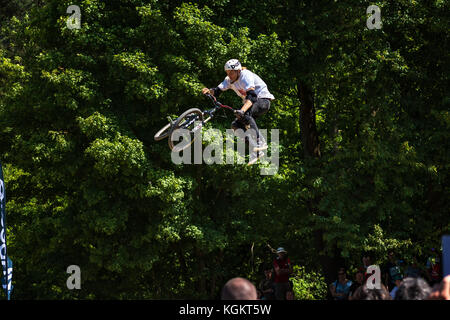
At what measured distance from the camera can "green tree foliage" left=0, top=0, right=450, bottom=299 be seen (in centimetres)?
1617

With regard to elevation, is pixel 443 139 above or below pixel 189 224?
above

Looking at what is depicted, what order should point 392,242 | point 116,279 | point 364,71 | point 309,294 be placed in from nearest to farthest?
point 392,242
point 364,71
point 116,279
point 309,294

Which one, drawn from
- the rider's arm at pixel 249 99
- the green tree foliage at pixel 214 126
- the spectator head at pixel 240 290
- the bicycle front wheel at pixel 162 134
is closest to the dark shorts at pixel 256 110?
the rider's arm at pixel 249 99

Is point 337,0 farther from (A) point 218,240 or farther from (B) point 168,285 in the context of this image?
(B) point 168,285

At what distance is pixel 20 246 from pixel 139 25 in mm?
7368

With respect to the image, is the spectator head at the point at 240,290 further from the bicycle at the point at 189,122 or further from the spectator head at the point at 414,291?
the bicycle at the point at 189,122

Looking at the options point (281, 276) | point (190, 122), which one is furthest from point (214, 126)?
point (190, 122)

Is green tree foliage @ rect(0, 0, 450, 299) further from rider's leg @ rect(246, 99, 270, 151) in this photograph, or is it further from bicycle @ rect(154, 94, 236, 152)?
rider's leg @ rect(246, 99, 270, 151)

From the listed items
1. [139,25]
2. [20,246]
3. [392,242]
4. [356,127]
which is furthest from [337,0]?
[20,246]

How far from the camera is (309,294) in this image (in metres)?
20.8

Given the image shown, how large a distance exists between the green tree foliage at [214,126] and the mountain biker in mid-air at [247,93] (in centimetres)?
457

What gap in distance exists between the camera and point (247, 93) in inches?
440

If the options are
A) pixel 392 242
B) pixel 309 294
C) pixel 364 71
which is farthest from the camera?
pixel 309 294

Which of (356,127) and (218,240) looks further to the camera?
(356,127)
